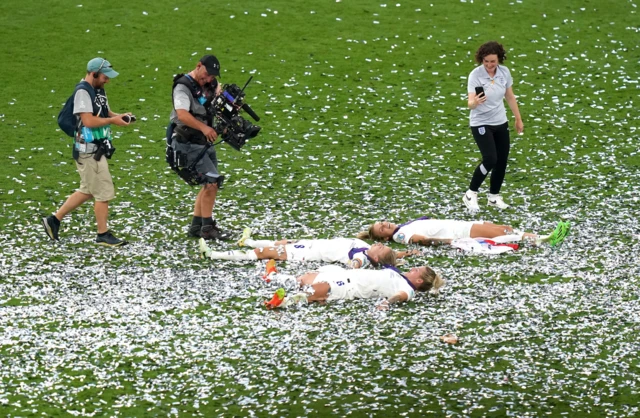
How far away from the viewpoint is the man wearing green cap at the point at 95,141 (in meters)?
10.5

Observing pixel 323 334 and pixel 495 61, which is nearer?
pixel 323 334

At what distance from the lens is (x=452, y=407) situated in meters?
7.29

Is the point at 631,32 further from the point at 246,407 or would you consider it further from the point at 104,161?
the point at 246,407

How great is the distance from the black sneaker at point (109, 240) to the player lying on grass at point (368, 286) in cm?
244

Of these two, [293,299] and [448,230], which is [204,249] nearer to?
[293,299]

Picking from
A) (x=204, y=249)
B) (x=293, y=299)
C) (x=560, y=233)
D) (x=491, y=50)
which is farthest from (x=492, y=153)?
(x=293, y=299)

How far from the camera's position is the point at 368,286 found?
30.0 ft

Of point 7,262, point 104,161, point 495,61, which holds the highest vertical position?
point 495,61

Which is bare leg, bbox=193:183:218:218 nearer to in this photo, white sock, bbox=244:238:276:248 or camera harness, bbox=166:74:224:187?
camera harness, bbox=166:74:224:187

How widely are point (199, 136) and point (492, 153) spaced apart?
136 inches

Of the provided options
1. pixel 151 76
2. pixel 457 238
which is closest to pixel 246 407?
pixel 457 238

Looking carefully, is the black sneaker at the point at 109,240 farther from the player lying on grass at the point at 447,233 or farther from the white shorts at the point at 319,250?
the player lying on grass at the point at 447,233

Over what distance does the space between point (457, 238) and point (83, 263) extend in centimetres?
389

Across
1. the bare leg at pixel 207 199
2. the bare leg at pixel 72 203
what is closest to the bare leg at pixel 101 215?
the bare leg at pixel 72 203
